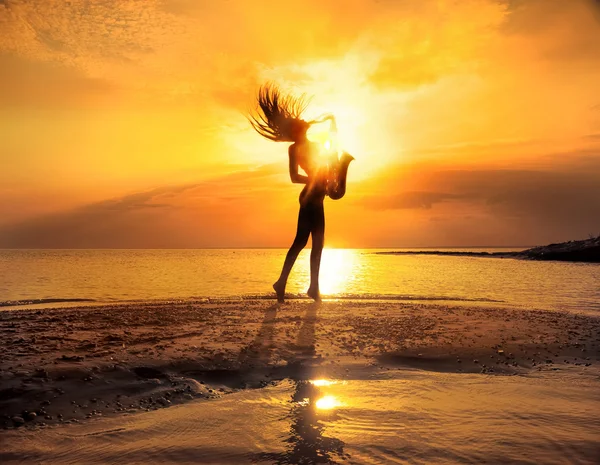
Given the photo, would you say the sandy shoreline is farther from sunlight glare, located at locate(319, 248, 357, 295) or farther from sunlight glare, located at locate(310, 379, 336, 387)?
sunlight glare, located at locate(319, 248, 357, 295)

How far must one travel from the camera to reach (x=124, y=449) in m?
3.29

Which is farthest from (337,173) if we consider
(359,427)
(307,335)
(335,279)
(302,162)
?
(335,279)

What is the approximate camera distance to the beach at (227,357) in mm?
4277

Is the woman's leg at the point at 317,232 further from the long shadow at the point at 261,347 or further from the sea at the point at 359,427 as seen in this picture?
the sea at the point at 359,427

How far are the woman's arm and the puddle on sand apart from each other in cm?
689

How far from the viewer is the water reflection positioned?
306cm

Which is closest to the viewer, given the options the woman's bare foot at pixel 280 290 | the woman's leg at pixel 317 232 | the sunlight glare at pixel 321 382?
the sunlight glare at pixel 321 382

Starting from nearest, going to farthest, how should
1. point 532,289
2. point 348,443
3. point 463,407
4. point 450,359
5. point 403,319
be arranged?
point 348,443 < point 463,407 < point 450,359 < point 403,319 < point 532,289

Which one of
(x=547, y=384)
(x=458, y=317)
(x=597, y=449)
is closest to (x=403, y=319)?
(x=458, y=317)

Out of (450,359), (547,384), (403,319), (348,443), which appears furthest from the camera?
(403,319)

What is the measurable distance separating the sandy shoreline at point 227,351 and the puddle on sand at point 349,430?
0.48 m

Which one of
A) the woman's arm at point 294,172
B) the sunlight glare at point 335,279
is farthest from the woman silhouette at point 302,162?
the sunlight glare at point 335,279

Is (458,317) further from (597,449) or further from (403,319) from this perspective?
(597,449)

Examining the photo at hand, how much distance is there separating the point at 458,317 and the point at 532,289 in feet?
34.3
